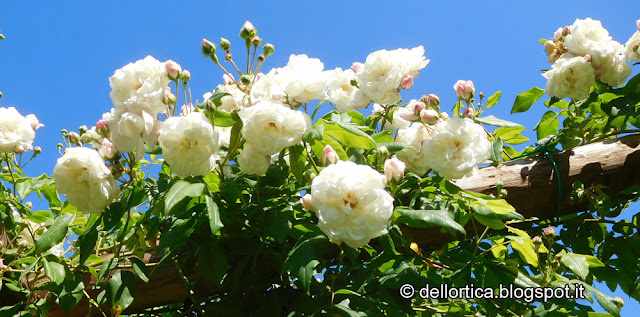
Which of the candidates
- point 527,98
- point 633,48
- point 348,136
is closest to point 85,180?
point 348,136

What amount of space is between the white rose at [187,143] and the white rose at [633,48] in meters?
1.23

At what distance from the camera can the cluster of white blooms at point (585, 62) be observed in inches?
63.6

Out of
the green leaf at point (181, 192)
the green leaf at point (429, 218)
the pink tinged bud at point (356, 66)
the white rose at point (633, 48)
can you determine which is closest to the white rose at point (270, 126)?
the green leaf at point (181, 192)

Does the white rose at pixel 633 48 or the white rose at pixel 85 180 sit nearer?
the white rose at pixel 85 180

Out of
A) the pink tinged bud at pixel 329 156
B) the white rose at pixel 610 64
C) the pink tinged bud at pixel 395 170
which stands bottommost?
the pink tinged bud at pixel 395 170

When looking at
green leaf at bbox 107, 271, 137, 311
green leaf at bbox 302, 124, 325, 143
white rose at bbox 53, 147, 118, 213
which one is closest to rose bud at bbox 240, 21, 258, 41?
green leaf at bbox 302, 124, 325, 143

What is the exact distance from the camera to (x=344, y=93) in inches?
56.9

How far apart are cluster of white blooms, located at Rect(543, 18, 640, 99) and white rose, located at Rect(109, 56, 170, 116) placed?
1.02 m

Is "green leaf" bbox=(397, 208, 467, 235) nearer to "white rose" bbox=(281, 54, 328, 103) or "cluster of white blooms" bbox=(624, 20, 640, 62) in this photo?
"white rose" bbox=(281, 54, 328, 103)

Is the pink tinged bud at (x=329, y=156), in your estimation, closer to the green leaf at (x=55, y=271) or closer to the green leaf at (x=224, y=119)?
the green leaf at (x=224, y=119)

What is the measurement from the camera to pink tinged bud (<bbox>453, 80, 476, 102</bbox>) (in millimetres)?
1337

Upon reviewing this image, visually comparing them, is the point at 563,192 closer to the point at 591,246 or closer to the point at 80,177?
the point at 591,246

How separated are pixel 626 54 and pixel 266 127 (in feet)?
3.80

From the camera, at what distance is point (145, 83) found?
1.15 m
